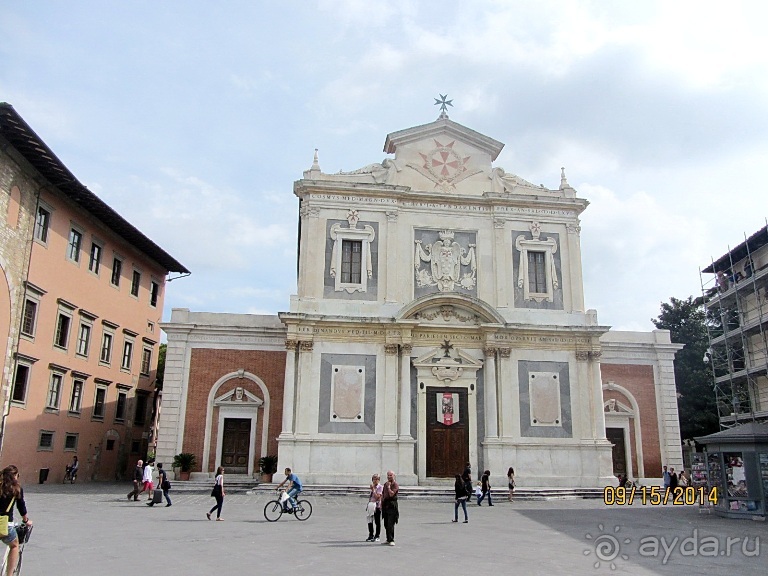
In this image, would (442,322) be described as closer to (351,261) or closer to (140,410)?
(351,261)

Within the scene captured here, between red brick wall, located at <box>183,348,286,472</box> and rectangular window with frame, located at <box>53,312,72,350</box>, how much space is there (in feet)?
18.9

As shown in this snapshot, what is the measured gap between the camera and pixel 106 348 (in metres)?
32.0

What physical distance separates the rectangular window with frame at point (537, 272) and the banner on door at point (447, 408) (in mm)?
5914

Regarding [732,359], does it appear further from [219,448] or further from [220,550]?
[220,550]

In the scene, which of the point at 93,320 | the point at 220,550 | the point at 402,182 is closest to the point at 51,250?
the point at 93,320

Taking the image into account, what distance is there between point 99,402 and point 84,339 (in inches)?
138

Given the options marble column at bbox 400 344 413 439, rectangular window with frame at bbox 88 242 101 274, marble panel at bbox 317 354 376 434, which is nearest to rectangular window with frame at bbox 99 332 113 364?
rectangular window with frame at bbox 88 242 101 274

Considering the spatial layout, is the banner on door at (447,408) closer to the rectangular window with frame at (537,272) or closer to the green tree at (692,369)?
the rectangular window with frame at (537,272)

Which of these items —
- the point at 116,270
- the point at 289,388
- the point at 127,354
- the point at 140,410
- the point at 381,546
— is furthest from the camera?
the point at 140,410

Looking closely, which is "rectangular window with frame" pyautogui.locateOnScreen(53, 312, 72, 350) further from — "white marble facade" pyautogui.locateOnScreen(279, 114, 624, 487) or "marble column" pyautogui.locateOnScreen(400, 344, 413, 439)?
"marble column" pyautogui.locateOnScreen(400, 344, 413, 439)

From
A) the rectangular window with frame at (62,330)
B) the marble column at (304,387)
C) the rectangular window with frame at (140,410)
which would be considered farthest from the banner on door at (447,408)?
the rectangular window with frame at (140,410)

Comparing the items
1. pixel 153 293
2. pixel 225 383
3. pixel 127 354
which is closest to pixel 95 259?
pixel 127 354

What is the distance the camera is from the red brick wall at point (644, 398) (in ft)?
94.1

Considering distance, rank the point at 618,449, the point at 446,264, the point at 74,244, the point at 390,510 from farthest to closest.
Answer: the point at 74,244, the point at 618,449, the point at 446,264, the point at 390,510
